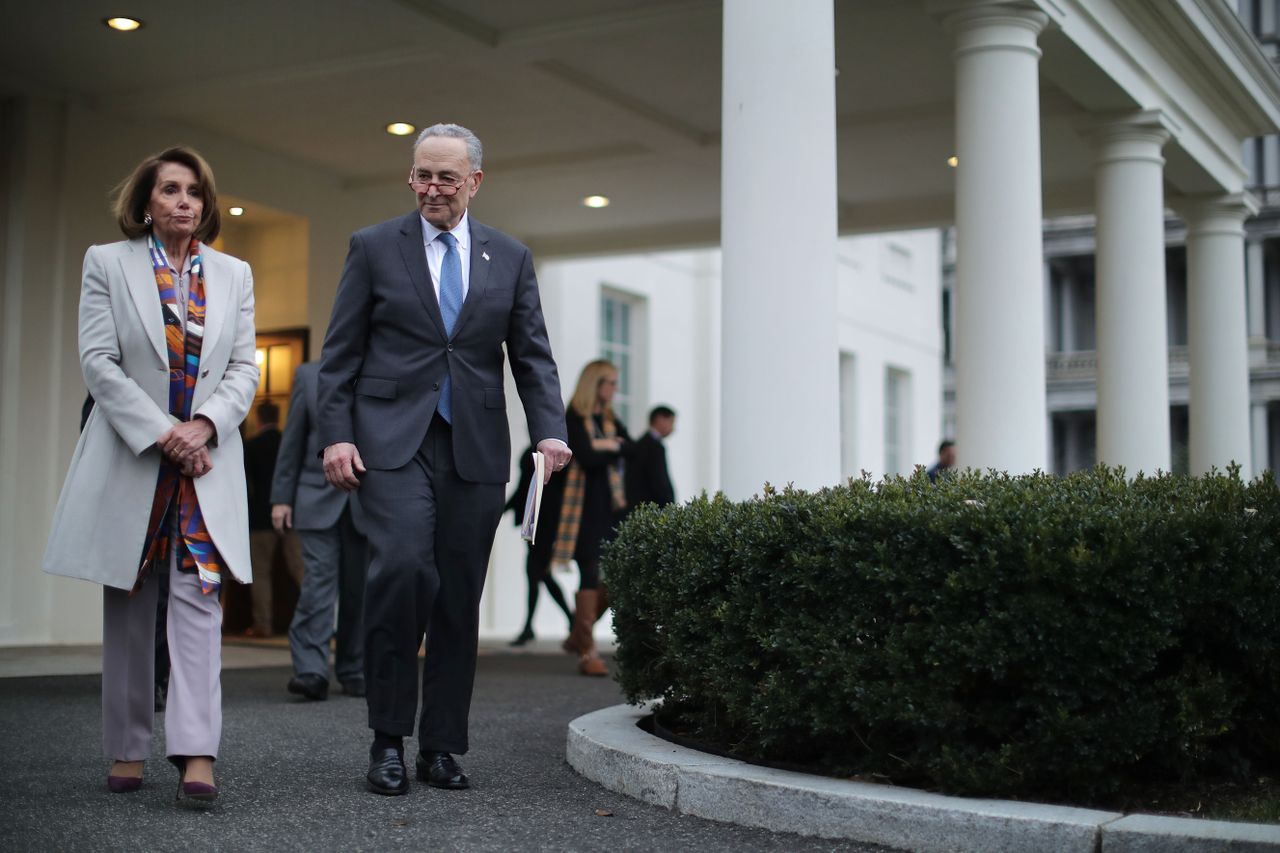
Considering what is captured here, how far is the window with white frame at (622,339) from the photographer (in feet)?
57.9

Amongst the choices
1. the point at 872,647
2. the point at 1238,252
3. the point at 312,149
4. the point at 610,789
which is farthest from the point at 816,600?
the point at 1238,252

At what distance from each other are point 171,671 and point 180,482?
582 mm

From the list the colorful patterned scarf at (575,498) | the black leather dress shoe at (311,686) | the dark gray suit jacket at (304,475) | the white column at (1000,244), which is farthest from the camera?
the colorful patterned scarf at (575,498)

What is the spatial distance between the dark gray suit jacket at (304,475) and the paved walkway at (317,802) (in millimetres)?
1293

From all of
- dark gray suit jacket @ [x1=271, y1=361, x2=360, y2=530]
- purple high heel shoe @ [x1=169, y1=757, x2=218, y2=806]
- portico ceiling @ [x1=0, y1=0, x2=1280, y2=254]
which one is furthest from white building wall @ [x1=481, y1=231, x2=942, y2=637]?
purple high heel shoe @ [x1=169, y1=757, x2=218, y2=806]

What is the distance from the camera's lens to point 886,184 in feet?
46.5

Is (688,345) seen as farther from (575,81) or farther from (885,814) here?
(885,814)

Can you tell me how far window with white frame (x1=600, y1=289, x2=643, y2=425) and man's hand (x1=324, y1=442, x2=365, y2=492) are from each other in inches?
519

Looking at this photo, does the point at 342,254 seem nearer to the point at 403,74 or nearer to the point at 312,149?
the point at 312,149

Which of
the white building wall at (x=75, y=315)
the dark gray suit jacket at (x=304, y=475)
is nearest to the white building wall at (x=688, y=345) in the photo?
the white building wall at (x=75, y=315)

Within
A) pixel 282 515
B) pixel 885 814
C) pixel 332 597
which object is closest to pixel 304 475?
pixel 282 515

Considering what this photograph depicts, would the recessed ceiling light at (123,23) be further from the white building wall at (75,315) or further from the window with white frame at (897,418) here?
the window with white frame at (897,418)

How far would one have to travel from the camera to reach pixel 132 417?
418 cm

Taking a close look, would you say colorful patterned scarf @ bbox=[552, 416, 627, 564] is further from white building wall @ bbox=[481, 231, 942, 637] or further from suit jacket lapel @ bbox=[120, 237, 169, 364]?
suit jacket lapel @ bbox=[120, 237, 169, 364]
